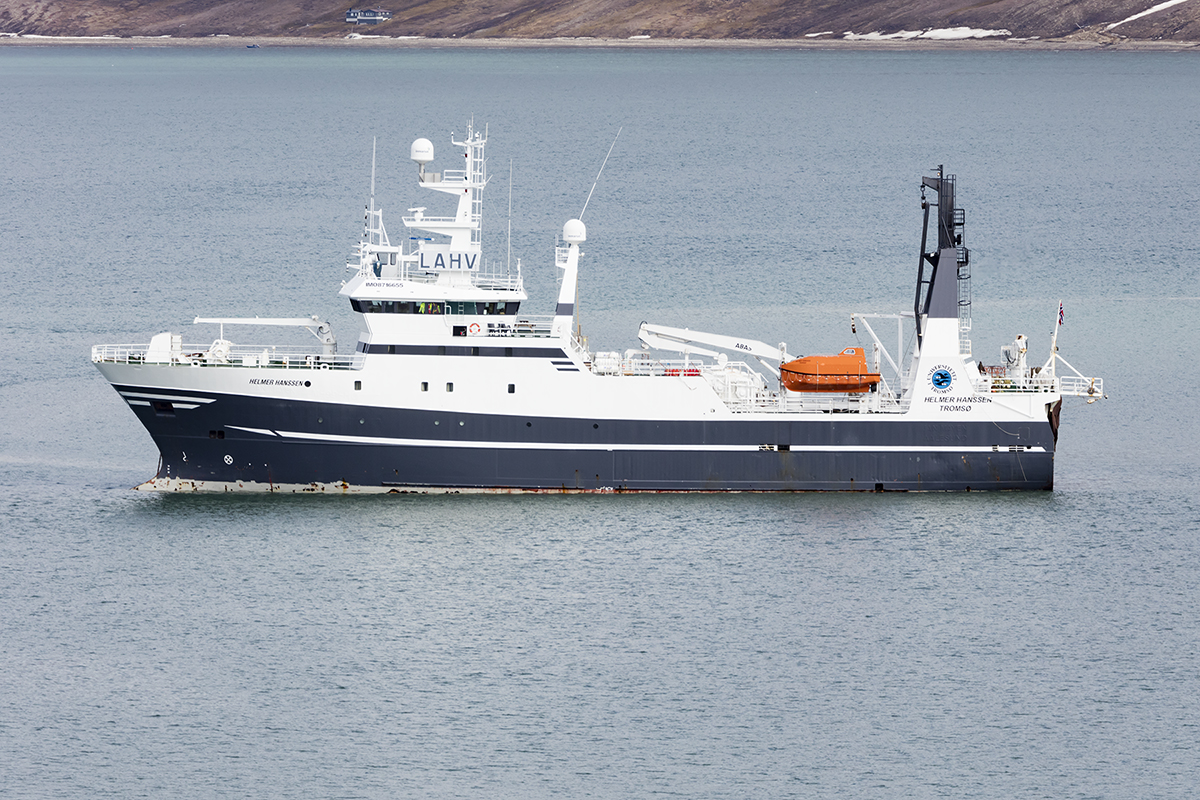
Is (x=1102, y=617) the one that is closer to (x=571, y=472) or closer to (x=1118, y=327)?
(x=571, y=472)

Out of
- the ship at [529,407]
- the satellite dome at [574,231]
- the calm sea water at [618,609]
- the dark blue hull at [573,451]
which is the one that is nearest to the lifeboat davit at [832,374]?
the ship at [529,407]

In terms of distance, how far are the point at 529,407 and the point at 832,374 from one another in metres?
8.42

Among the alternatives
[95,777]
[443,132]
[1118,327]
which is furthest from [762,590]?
[443,132]

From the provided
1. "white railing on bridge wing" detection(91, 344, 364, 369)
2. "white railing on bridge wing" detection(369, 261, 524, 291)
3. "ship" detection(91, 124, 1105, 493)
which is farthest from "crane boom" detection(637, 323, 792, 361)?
"white railing on bridge wing" detection(91, 344, 364, 369)

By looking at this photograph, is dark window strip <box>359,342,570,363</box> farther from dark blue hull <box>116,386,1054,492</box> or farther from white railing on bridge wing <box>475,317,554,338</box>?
dark blue hull <box>116,386,1054,492</box>

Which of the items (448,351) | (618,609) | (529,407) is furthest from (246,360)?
(618,609)

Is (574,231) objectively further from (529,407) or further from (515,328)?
(529,407)

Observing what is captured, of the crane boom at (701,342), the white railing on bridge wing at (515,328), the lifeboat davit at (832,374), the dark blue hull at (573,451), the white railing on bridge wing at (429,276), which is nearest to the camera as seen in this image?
the dark blue hull at (573,451)

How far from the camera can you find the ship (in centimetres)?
4938

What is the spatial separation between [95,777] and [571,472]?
A: 18.6 metres

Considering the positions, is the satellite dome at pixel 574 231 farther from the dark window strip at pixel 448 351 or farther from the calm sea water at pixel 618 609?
the calm sea water at pixel 618 609

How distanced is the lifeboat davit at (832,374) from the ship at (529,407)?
0.05 meters

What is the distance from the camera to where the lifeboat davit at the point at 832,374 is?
50.3 metres

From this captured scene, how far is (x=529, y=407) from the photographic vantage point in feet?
163
